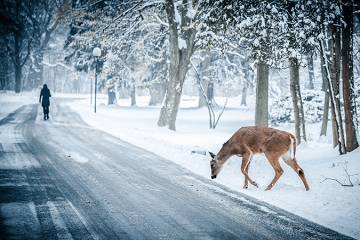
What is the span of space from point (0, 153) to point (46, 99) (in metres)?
11.2

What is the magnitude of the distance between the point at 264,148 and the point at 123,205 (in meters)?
3.15

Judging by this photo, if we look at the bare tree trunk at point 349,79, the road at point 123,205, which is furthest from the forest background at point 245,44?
the road at point 123,205

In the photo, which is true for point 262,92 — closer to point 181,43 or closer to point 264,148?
point 181,43

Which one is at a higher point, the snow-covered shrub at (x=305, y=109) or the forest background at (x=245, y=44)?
the forest background at (x=245, y=44)

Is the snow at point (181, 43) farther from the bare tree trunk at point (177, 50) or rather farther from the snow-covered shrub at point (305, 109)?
the snow-covered shrub at point (305, 109)

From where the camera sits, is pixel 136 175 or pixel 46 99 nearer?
pixel 136 175

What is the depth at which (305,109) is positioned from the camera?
21234mm

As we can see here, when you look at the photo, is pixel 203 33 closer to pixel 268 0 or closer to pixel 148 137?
pixel 268 0

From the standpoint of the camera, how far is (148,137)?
13727 mm

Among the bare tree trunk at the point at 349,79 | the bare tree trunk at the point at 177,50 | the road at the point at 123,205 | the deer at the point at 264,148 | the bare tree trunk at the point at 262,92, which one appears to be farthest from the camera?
the bare tree trunk at the point at 177,50

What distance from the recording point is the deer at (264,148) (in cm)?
647

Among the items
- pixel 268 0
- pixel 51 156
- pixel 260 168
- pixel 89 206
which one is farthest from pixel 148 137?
pixel 89 206

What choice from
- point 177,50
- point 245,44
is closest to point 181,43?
point 177,50

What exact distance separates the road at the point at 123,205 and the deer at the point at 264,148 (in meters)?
0.69
